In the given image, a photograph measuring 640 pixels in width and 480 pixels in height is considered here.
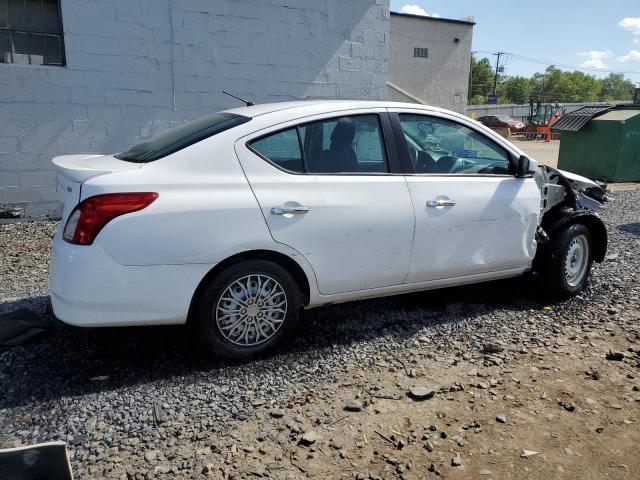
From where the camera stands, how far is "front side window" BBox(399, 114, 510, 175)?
4148mm

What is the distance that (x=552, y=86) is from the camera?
11638cm

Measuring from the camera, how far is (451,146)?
4.38 metres

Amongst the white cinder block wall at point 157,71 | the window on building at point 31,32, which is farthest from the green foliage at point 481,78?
the window on building at point 31,32

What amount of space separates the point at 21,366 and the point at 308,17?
6823 millimetres

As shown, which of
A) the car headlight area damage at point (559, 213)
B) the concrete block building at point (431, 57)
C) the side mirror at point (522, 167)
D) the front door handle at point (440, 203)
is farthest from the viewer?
the concrete block building at point (431, 57)

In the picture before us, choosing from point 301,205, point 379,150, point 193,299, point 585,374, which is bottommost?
point 585,374

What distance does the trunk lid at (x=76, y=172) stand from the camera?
3.30 m

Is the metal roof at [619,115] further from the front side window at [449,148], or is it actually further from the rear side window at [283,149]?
the rear side window at [283,149]

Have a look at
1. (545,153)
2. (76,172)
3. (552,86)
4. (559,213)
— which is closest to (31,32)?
(76,172)

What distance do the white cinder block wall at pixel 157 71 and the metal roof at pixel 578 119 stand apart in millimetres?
5965

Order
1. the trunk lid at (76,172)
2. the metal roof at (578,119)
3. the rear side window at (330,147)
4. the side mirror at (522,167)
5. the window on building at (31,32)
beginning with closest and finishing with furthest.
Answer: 1. the trunk lid at (76,172)
2. the rear side window at (330,147)
3. the side mirror at (522,167)
4. the window on building at (31,32)
5. the metal roof at (578,119)

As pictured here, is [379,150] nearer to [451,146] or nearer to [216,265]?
[451,146]

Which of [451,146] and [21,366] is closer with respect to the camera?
[21,366]

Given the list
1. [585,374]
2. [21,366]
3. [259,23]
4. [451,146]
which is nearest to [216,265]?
[21,366]
